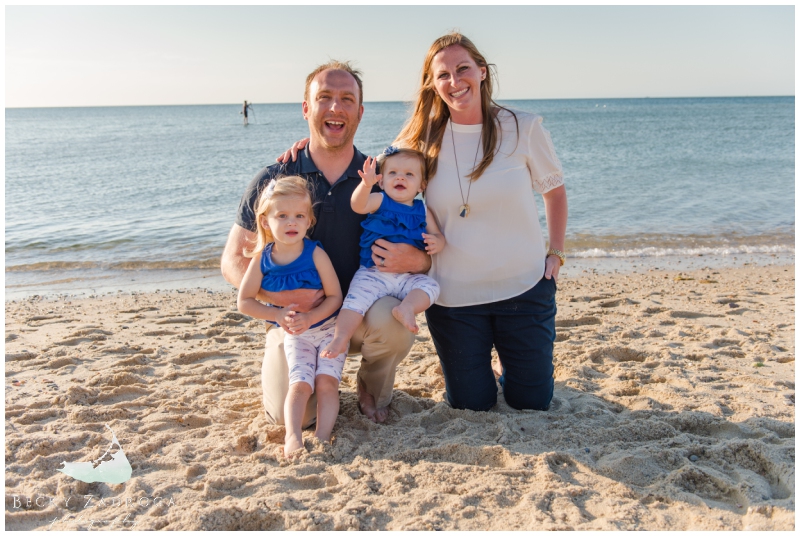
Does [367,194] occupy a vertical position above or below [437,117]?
below

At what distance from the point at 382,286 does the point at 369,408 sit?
0.74m

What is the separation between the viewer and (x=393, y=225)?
3484 millimetres

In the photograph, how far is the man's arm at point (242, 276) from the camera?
3332mm

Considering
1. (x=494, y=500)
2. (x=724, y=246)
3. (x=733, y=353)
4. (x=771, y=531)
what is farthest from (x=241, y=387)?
(x=724, y=246)

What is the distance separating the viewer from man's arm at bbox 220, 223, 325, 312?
333 cm

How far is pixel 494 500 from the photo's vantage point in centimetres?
256

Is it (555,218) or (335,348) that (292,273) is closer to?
(335,348)

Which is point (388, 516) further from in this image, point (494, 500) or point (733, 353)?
point (733, 353)

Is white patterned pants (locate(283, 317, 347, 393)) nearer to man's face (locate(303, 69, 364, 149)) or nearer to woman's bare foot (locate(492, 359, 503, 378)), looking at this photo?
man's face (locate(303, 69, 364, 149))

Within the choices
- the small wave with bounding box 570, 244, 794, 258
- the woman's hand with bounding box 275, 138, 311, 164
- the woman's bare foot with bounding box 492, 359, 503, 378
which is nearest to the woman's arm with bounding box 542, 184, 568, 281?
the woman's bare foot with bounding box 492, 359, 503, 378

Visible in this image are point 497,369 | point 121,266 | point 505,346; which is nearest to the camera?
A: point 505,346

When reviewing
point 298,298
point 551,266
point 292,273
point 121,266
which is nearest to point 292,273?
point 292,273

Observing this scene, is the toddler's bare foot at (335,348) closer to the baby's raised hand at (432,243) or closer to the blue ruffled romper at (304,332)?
the blue ruffled romper at (304,332)

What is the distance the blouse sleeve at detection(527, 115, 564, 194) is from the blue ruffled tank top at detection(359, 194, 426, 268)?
29.1 inches
